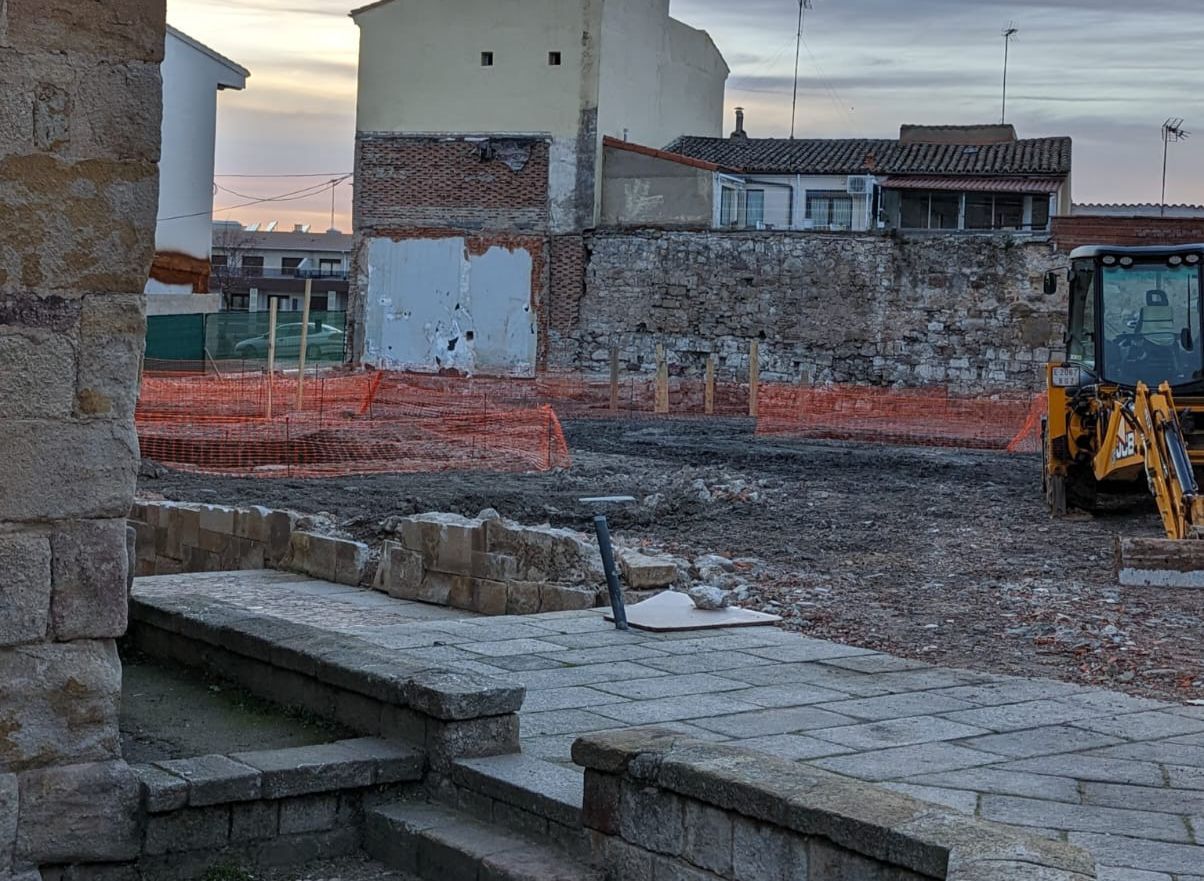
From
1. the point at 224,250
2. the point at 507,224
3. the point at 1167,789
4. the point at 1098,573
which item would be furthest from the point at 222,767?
the point at 224,250

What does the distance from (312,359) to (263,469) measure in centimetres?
2142

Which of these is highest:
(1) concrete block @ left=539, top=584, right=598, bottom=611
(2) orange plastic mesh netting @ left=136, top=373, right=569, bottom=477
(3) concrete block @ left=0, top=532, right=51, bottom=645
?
(3) concrete block @ left=0, top=532, right=51, bottom=645

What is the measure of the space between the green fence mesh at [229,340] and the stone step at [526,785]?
19925 millimetres

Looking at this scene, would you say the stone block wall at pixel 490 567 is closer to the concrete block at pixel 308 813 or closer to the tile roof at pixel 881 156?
the concrete block at pixel 308 813

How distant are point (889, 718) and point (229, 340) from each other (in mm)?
29145

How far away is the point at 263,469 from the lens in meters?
17.4

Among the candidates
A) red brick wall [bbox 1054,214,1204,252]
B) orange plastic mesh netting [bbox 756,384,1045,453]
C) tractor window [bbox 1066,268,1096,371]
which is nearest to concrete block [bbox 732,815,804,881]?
tractor window [bbox 1066,268,1096,371]

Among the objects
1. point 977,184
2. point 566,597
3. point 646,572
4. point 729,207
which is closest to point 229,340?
point 729,207

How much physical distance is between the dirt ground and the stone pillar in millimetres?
5047

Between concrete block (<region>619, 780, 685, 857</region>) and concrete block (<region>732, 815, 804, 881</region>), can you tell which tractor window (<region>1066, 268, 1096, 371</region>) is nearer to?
concrete block (<region>619, 780, 685, 857</region>)

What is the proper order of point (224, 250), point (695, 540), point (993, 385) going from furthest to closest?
point (224, 250)
point (993, 385)
point (695, 540)

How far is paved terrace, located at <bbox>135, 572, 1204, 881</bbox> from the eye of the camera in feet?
17.6

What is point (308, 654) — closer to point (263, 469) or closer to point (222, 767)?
point (222, 767)

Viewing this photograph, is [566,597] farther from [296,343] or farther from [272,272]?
[272,272]
